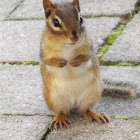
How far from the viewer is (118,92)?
8.75 feet

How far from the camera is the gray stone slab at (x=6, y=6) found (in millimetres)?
4086

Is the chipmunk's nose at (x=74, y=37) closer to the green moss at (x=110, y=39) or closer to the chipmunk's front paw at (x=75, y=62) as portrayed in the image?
the chipmunk's front paw at (x=75, y=62)

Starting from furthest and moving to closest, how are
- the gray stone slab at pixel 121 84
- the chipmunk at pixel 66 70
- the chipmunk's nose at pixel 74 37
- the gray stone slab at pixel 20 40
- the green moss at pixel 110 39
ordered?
the gray stone slab at pixel 20 40
the green moss at pixel 110 39
the gray stone slab at pixel 121 84
the chipmunk at pixel 66 70
the chipmunk's nose at pixel 74 37

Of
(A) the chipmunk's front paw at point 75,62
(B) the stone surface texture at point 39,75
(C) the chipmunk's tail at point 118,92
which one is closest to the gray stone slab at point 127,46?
(B) the stone surface texture at point 39,75

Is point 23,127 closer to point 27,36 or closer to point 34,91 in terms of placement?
point 34,91

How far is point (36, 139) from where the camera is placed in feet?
7.59

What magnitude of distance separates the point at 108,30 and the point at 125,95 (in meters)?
0.97

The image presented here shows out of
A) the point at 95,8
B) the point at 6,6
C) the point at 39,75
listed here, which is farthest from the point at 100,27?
the point at 6,6

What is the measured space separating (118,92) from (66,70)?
0.46m

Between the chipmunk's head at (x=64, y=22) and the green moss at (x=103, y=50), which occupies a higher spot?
the chipmunk's head at (x=64, y=22)

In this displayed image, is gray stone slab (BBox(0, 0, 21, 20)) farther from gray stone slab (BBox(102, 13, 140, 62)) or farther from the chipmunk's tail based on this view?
the chipmunk's tail

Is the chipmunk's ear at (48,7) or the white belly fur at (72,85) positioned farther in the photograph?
the white belly fur at (72,85)

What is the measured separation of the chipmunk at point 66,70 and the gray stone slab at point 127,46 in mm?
662

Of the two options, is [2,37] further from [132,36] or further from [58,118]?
[58,118]
